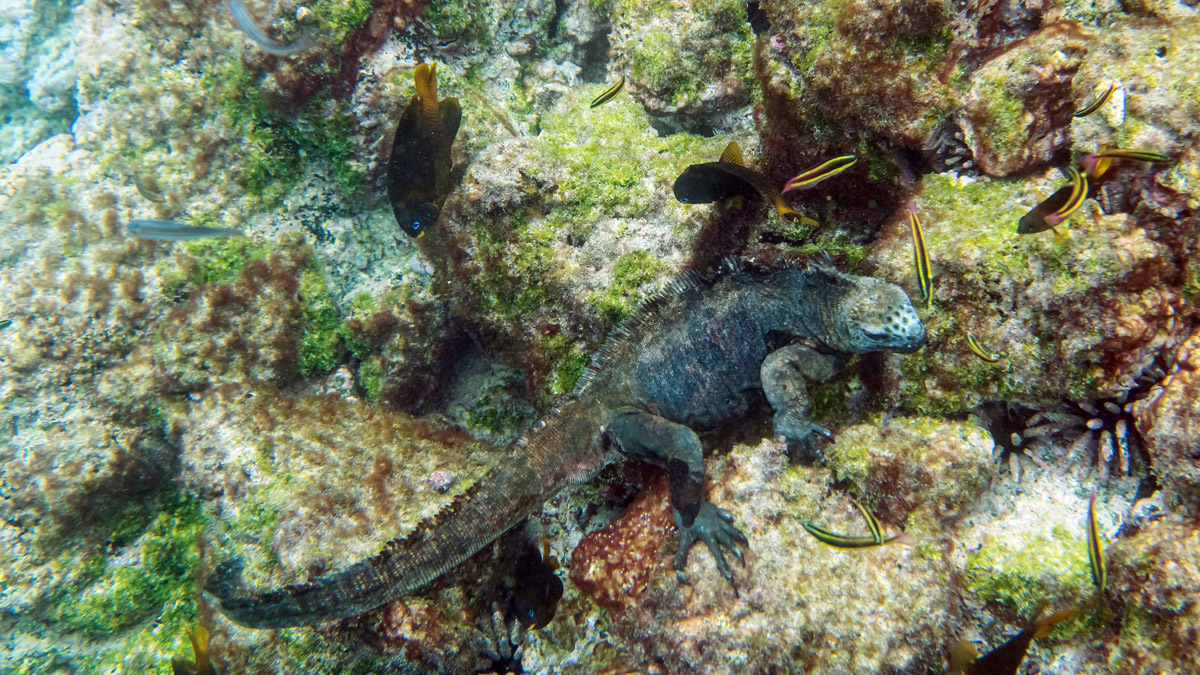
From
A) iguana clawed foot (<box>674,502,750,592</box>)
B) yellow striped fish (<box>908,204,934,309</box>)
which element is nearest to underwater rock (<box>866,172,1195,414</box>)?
yellow striped fish (<box>908,204,934,309</box>)

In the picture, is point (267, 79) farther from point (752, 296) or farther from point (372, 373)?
point (752, 296)

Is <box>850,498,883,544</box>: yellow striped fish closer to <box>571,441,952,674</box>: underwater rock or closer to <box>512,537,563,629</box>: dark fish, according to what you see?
<box>571,441,952,674</box>: underwater rock

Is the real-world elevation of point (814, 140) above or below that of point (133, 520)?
above

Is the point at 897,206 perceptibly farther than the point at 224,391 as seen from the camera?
No

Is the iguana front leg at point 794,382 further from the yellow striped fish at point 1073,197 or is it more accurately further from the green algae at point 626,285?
the yellow striped fish at point 1073,197

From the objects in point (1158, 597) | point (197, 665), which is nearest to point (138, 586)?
point (197, 665)

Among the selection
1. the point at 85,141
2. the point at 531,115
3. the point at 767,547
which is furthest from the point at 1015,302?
the point at 85,141

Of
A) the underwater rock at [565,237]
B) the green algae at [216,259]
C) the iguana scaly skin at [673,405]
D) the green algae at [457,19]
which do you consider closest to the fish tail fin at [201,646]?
the iguana scaly skin at [673,405]
